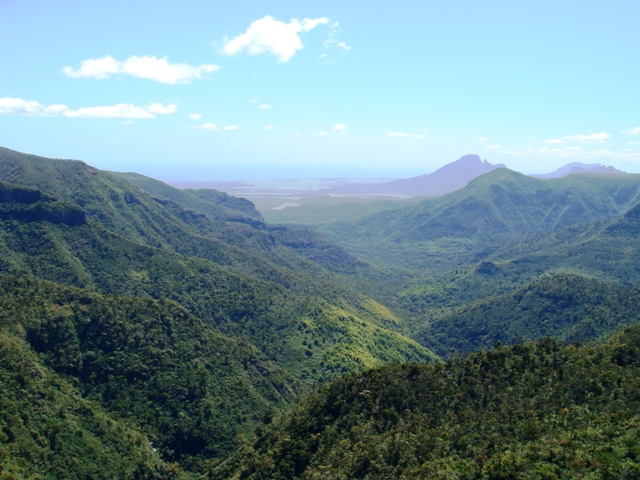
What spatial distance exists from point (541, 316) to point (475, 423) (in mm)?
89264

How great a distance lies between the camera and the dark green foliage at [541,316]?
372 feet

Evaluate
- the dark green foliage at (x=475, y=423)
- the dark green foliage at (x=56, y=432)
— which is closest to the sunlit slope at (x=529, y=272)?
the dark green foliage at (x=475, y=423)

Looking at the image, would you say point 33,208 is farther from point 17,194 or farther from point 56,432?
point 56,432

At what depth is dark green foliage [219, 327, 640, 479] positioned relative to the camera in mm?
40344

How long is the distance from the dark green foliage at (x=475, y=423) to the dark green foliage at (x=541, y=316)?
179ft

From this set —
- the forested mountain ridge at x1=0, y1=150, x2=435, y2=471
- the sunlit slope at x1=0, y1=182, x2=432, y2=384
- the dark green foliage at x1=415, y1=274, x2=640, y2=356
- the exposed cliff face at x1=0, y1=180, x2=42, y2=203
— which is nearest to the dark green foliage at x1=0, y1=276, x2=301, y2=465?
the forested mountain ridge at x1=0, y1=150, x2=435, y2=471

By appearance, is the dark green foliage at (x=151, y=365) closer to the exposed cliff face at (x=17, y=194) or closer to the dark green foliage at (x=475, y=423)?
the dark green foliage at (x=475, y=423)

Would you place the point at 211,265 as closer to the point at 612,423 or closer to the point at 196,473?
the point at 196,473

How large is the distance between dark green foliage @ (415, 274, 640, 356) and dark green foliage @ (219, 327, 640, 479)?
54.5 metres

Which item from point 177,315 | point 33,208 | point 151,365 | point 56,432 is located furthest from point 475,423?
point 33,208

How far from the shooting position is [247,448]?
60062 mm

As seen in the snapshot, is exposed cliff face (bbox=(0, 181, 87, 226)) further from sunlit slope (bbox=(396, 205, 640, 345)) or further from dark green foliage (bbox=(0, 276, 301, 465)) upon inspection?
sunlit slope (bbox=(396, 205, 640, 345))

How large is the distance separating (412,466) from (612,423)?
57.2ft

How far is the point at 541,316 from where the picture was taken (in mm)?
128125
